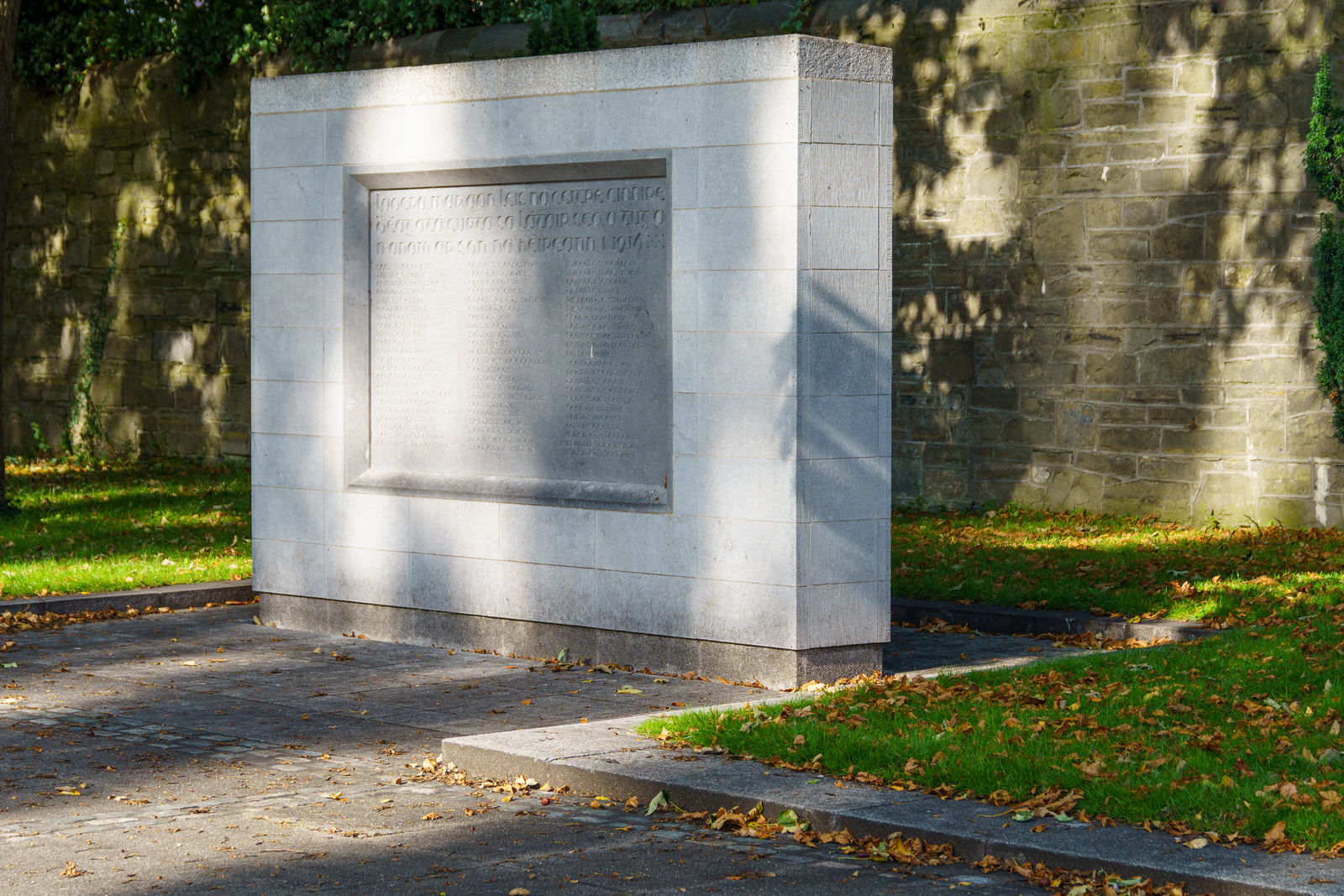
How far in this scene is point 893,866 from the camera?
18.2 feet

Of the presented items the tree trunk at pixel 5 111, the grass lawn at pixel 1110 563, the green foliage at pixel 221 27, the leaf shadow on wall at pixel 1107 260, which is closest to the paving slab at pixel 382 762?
the grass lawn at pixel 1110 563

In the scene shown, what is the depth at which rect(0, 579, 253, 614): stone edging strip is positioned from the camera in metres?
10.8

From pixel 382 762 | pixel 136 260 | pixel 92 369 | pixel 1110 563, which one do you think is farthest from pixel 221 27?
pixel 382 762

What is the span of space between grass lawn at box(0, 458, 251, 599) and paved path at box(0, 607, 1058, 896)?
5.68 ft

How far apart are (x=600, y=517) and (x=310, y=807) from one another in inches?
120

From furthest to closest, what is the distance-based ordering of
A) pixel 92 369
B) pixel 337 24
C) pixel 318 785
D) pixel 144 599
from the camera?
pixel 92 369
pixel 337 24
pixel 144 599
pixel 318 785

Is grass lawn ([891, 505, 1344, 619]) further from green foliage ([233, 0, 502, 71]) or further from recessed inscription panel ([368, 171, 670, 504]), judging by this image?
green foliage ([233, 0, 502, 71])

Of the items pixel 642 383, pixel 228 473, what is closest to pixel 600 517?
pixel 642 383

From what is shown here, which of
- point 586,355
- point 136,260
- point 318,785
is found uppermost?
point 136,260

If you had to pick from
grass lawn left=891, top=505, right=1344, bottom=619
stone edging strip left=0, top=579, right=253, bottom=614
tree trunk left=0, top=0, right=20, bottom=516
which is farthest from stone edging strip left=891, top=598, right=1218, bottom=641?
tree trunk left=0, top=0, right=20, bottom=516

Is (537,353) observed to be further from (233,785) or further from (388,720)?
(233,785)

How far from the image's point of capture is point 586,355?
927 centimetres

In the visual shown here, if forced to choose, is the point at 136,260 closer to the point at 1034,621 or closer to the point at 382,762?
the point at 1034,621

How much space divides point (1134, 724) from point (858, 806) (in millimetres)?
1648
